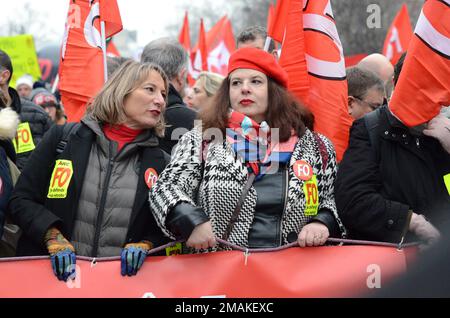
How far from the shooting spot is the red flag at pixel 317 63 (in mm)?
5328

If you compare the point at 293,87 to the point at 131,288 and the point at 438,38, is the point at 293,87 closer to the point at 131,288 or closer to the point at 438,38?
the point at 438,38

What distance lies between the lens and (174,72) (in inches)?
235

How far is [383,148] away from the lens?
4.16 meters

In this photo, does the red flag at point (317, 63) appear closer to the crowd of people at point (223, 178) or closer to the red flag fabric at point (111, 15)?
the crowd of people at point (223, 178)

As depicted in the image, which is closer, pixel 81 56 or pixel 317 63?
pixel 317 63

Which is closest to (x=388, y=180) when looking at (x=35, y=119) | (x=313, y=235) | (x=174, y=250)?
(x=313, y=235)

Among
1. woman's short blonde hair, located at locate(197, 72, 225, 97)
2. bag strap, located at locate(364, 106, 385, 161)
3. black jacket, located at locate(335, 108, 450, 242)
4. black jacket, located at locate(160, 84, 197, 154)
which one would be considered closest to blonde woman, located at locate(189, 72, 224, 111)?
woman's short blonde hair, located at locate(197, 72, 225, 97)

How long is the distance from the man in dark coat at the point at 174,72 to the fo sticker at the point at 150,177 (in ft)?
3.17

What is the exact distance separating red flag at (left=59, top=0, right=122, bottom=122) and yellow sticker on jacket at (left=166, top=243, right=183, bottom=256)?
2.12 metres

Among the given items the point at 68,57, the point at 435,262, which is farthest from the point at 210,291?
the point at 68,57

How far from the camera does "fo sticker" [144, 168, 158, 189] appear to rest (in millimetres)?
4293

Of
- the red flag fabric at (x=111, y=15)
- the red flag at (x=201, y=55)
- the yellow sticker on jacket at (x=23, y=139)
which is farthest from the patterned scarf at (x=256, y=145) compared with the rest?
the red flag at (x=201, y=55)

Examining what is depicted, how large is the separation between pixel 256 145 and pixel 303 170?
28 cm

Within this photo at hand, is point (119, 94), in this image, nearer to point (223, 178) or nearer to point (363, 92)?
point (223, 178)
